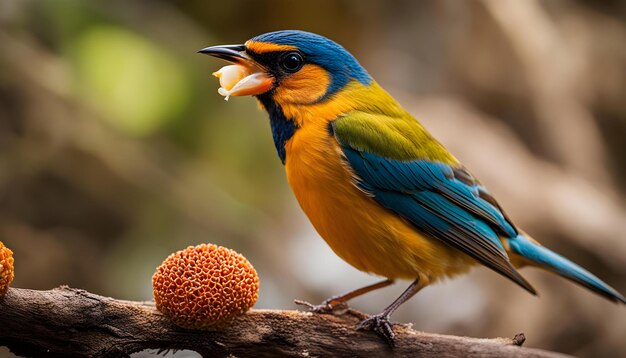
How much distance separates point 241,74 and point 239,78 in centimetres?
2

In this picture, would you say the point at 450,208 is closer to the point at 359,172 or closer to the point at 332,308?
the point at 359,172

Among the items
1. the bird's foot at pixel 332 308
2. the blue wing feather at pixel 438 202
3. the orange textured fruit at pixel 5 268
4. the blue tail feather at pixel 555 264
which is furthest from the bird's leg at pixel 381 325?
the orange textured fruit at pixel 5 268

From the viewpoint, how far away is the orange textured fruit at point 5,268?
2.24m

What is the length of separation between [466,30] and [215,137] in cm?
271

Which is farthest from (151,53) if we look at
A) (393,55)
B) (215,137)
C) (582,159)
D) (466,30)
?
(582,159)

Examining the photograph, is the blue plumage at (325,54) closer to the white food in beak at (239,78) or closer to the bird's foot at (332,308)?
the white food in beak at (239,78)

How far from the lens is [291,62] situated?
3.08 m

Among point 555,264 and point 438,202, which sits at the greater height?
point 438,202

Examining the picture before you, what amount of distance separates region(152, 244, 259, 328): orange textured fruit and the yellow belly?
19.7 inches

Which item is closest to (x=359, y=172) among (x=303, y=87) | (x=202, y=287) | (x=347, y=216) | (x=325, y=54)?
(x=347, y=216)

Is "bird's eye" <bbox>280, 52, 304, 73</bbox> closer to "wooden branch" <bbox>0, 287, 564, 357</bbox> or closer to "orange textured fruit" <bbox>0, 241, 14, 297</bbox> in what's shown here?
"wooden branch" <bbox>0, 287, 564, 357</bbox>

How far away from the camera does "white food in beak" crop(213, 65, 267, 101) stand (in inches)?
117

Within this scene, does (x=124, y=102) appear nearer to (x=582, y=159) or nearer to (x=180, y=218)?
(x=180, y=218)

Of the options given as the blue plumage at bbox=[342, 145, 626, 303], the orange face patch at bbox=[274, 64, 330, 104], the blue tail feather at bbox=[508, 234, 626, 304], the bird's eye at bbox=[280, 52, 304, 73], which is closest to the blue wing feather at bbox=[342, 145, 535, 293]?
the blue plumage at bbox=[342, 145, 626, 303]
